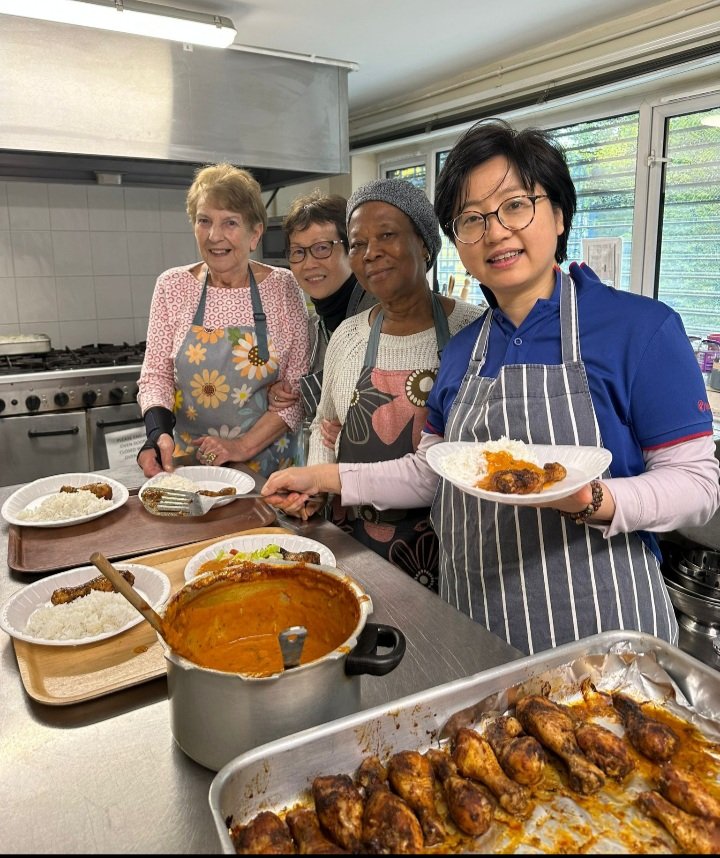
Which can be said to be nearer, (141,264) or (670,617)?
(670,617)

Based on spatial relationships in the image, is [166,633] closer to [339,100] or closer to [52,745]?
[52,745]

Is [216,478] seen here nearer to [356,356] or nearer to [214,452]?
[214,452]

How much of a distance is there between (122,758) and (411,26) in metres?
3.38

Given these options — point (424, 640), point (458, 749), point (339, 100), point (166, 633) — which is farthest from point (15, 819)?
point (339, 100)

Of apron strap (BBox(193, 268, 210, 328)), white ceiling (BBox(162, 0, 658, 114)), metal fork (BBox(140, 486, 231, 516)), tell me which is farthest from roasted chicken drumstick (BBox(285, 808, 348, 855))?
white ceiling (BBox(162, 0, 658, 114))

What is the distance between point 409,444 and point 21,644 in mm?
1050

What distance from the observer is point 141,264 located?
450cm

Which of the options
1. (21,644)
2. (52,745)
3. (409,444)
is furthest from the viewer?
(409,444)

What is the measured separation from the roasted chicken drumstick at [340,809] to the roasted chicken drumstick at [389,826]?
10 mm

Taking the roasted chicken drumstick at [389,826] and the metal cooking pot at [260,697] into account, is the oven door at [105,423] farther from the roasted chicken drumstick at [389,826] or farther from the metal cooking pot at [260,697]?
the roasted chicken drumstick at [389,826]

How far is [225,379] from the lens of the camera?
2.49 meters

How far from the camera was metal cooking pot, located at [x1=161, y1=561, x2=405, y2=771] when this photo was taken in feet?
2.54

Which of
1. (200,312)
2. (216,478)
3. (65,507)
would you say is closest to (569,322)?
(216,478)

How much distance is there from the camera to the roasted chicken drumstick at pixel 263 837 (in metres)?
0.65
